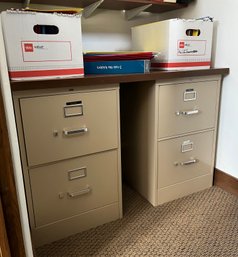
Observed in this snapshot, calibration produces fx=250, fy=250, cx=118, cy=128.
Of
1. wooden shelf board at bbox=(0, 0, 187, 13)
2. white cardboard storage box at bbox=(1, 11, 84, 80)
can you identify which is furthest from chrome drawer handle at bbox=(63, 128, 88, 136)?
wooden shelf board at bbox=(0, 0, 187, 13)

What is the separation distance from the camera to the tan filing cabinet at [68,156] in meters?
1.04

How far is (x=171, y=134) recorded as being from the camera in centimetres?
139

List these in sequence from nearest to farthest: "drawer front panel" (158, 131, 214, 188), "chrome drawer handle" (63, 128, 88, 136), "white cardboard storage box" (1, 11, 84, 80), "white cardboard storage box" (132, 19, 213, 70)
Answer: "white cardboard storage box" (1, 11, 84, 80) → "chrome drawer handle" (63, 128, 88, 136) → "white cardboard storage box" (132, 19, 213, 70) → "drawer front panel" (158, 131, 214, 188)

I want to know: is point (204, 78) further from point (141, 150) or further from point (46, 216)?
point (46, 216)

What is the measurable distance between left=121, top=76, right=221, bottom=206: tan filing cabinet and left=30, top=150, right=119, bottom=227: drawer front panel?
0.26 meters

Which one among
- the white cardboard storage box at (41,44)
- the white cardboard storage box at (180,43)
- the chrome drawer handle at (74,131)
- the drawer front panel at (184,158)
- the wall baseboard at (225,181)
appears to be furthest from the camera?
the wall baseboard at (225,181)

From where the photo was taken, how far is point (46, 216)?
3.82 ft

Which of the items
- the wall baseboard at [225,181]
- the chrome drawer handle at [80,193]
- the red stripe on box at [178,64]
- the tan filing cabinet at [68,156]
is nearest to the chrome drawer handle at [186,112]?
the red stripe on box at [178,64]

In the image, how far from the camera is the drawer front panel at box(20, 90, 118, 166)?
1.03 metres

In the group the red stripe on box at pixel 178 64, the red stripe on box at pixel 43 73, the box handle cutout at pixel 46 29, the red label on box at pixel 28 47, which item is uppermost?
the box handle cutout at pixel 46 29

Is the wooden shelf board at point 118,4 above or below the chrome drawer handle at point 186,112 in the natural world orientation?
above

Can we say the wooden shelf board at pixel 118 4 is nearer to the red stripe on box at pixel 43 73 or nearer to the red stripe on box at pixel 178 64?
the red stripe on box at pixel 178 64

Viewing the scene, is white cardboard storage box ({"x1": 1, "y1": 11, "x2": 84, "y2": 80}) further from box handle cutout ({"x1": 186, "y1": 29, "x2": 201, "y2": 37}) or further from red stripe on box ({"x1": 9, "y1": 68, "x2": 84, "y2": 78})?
box handle cutout ({"x1": 186, "y1": 29, "x2": 201, "y2": 37})

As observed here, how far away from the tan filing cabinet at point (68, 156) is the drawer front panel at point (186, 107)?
0.28 metres
